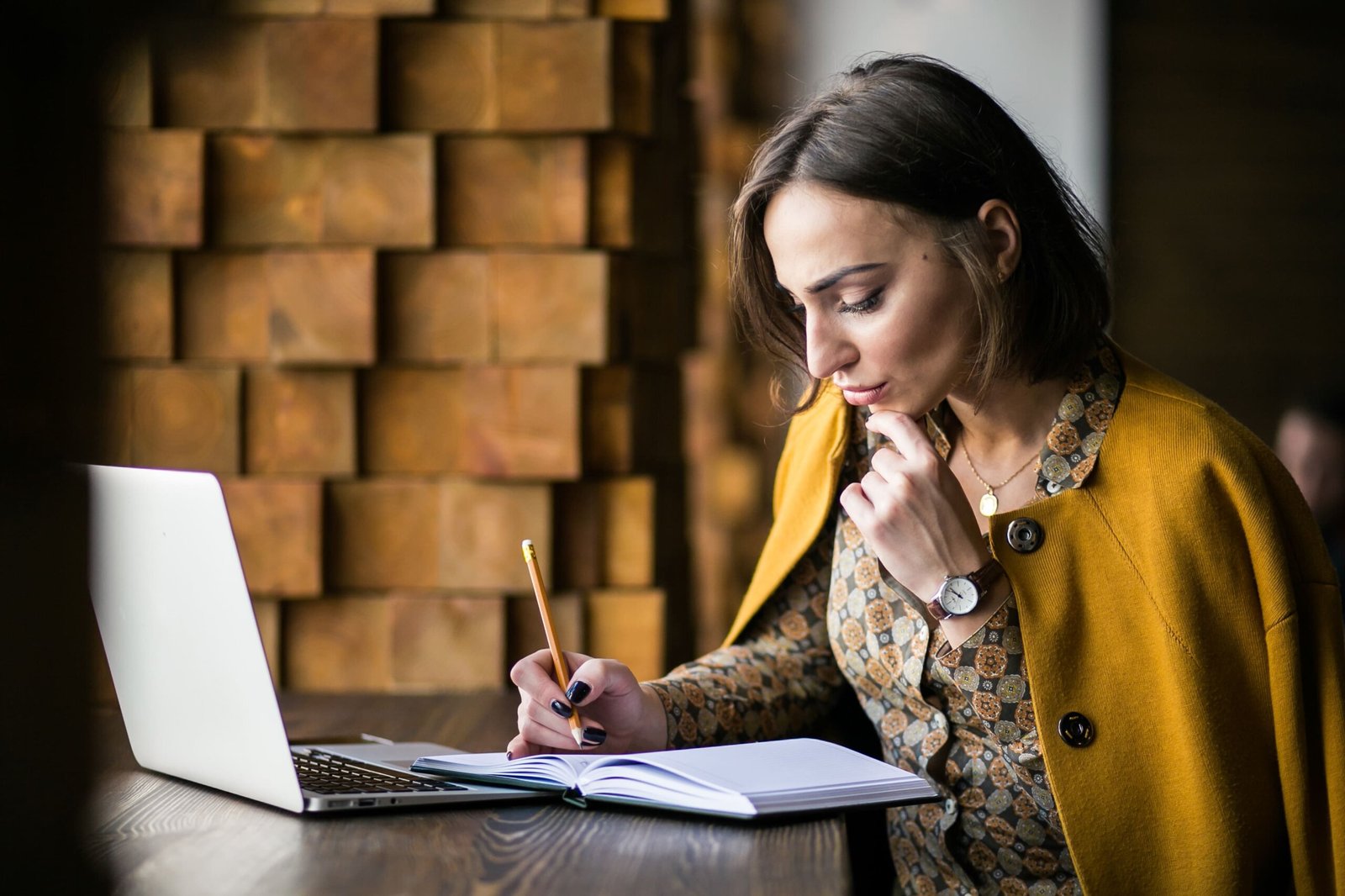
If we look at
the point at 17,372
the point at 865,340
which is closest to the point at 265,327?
the point at 865,340

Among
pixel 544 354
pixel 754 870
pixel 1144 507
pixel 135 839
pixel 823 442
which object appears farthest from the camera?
pixel 544 354

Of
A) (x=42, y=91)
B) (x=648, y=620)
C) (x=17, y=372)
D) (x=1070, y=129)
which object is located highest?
(x=1070, y=129)

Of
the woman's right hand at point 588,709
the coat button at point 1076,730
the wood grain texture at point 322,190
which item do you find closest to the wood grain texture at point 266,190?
the wood grain texture at point 322,190

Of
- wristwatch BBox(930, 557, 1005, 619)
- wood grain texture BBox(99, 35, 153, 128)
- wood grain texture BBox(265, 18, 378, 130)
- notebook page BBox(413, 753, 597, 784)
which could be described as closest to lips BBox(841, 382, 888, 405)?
wristwatch BBox(930, 557, 1005, 619)

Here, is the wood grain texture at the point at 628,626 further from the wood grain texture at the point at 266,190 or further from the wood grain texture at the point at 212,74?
the wood grain texture at the point at 212,74

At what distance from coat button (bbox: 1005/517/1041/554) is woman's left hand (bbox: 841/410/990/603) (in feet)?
0.10

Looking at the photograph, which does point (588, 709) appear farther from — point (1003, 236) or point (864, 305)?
point (1003, 236)

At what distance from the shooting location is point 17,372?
0.53 meters

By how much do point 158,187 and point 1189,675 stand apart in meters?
1.62

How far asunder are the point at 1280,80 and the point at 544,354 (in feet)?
11.1

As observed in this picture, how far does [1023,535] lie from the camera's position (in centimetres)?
137

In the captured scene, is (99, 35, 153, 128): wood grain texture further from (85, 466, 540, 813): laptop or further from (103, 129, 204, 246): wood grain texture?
(85, 466, 540, 813): laptop

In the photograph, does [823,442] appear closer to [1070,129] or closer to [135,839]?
[135,839]

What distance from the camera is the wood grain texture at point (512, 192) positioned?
78.4 inches
